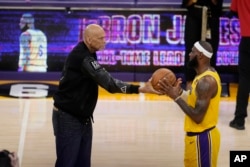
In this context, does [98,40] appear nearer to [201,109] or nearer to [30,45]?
[201,109]

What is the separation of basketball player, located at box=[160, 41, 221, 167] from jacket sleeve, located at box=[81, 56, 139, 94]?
1.18 ft

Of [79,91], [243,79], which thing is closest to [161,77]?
[79,91]

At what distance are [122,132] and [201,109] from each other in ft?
9.78

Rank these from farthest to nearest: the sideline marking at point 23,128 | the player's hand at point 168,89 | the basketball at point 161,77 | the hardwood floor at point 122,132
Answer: the sideline marking at point 23,128
the hardwood floor at point 122,132
the basketball at point 161,77
the player's hand at point 168,89

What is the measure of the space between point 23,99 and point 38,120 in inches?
45.5

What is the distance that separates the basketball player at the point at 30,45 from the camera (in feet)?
35.7

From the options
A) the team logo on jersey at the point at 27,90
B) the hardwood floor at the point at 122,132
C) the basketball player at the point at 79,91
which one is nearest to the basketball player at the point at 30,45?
the team logo on jersey at the point at 27,90

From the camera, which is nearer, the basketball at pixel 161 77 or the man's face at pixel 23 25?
the basketball at pixel 161 77

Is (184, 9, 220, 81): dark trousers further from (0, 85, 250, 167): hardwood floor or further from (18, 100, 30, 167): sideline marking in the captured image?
(18, 100, 30, 167): sideline marking

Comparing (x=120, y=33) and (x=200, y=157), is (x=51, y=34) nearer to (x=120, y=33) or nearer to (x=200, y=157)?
(x=120, y=33)

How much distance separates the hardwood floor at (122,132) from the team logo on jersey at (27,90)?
0.28m

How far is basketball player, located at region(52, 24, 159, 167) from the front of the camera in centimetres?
574

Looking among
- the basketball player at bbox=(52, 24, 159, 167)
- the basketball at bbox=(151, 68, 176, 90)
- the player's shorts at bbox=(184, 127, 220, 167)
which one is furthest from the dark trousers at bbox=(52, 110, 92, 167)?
the player's shorts at bbox=(184, 127, 220, 167)

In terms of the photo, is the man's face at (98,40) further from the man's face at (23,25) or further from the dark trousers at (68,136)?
the man's face at (23,25)
